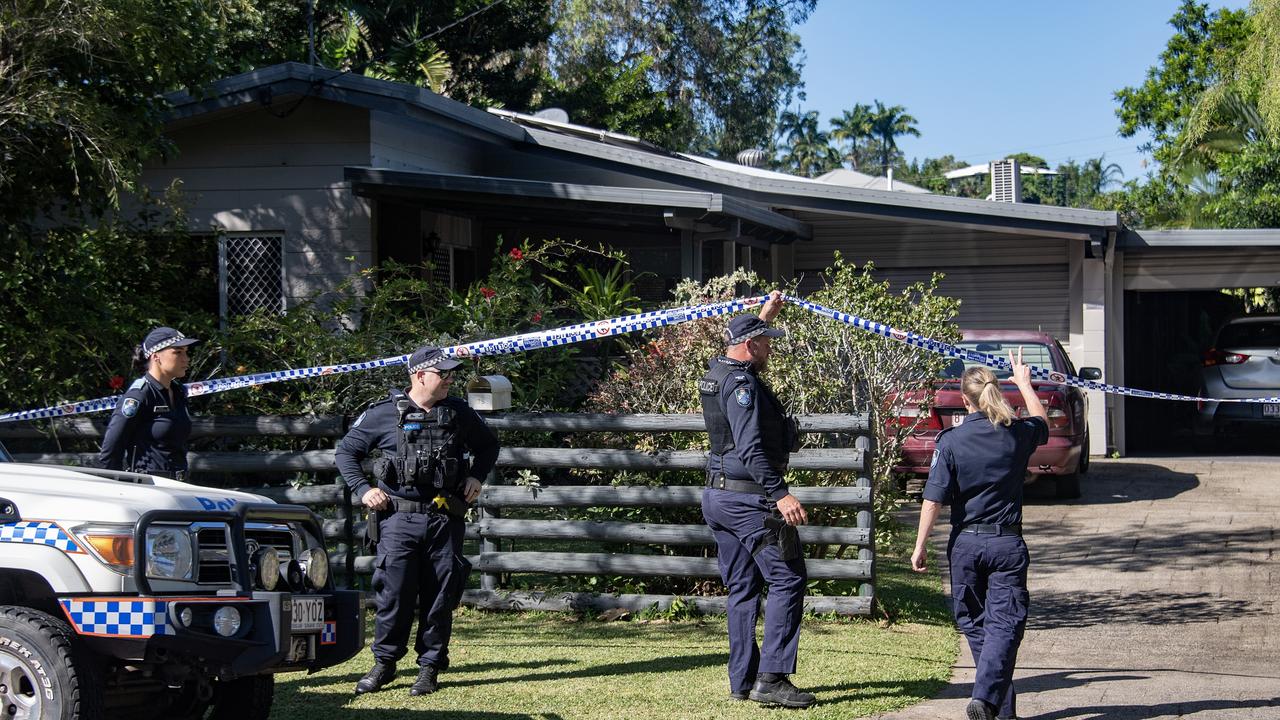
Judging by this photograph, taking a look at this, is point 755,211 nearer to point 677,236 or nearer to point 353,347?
point 677,236

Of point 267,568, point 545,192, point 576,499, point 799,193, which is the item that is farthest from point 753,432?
point 799,193

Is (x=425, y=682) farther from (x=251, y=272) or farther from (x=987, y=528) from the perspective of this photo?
(x=251, y=272)

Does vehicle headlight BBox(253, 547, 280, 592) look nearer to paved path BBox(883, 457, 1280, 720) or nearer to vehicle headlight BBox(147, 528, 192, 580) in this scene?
vehicle headlight BBox(147, 528, 192, 580)

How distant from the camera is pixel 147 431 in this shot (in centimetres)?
705

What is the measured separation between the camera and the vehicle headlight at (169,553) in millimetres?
5020

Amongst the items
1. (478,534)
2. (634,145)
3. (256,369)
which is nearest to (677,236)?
(634,145)

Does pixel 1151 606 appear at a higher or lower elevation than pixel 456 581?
lower

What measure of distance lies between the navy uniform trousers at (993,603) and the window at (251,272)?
9.11 m

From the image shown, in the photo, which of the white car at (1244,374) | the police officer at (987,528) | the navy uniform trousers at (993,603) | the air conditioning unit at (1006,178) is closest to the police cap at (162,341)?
the police officer at (987,528)

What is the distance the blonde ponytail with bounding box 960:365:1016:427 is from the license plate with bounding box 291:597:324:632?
3.14 meters

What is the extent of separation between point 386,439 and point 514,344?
198 cm

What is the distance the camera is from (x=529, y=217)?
14.8 metres

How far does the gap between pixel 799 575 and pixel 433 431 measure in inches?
77.5

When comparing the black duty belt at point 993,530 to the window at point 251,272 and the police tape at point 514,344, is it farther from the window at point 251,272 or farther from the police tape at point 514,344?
the window at point 251,272
